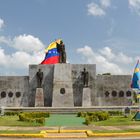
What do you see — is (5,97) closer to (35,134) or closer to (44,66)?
(44,66)

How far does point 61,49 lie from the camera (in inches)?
1596

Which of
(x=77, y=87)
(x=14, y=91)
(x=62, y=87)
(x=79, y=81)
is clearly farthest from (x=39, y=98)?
(x=79, y=81)

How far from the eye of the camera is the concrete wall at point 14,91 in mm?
38562

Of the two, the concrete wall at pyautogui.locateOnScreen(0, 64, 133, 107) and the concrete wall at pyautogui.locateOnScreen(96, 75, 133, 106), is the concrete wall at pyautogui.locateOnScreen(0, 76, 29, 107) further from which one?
the concrete wall at pyautogui.locateOnScreen(96, 75, 133, 106)

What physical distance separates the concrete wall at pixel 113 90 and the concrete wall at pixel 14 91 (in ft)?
27.6

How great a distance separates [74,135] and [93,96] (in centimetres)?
2350

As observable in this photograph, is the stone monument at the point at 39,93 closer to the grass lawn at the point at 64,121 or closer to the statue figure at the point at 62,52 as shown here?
the statue figure at the point at 62,52

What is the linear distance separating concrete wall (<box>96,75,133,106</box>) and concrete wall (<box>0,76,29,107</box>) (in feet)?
27.6

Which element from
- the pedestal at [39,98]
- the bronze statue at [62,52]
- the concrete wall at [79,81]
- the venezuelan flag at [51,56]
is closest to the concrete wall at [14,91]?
the pedestal at [39,98]

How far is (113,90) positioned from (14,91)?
1147 cm

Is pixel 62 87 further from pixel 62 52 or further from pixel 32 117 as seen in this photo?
pixel 32 117

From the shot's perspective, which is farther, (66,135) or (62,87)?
(62,87)

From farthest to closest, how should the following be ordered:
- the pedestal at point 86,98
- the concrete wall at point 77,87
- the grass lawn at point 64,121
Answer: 1. the concrete wall at point 77,87
2. the pedestal at point 86,98
3. the grass lawn at point 64,121

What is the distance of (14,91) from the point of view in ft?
128
